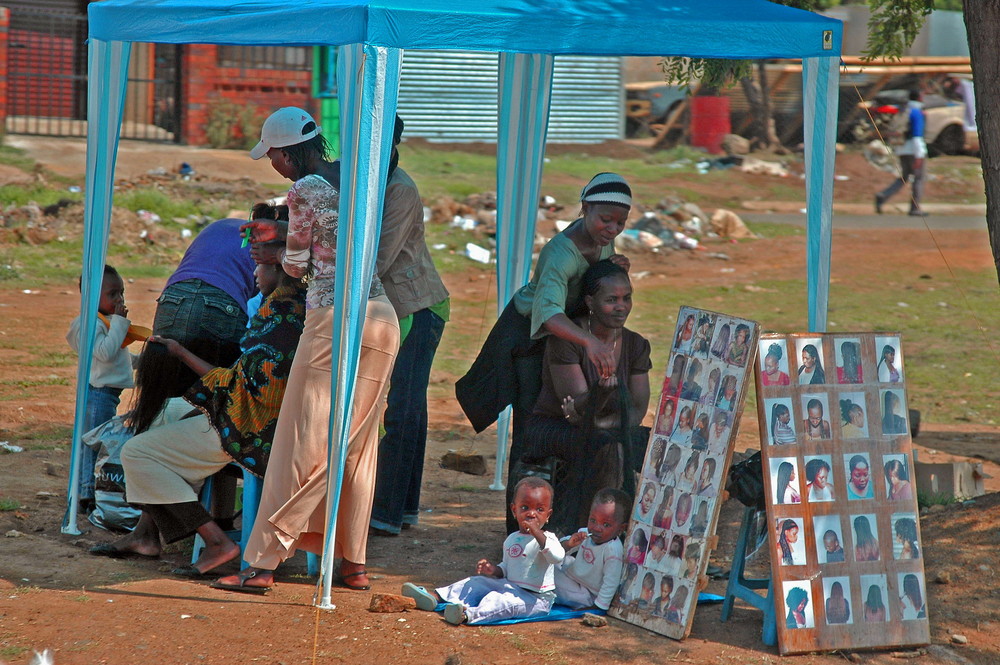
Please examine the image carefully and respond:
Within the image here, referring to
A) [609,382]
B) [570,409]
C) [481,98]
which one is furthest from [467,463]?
[481,98]

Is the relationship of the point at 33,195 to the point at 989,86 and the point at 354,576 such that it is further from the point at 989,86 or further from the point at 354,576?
the point at 989,86

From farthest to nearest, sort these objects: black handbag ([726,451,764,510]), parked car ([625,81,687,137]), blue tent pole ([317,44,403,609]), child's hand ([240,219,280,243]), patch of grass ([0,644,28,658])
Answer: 1. parked car ([625,81,687,137])
2. child's hand ([240,219,280,243])
3. black handbag ([726,451,764,510])
4. blue tent pole ([317,44,403,609])
5. patch of grass ([0,644,28,658])

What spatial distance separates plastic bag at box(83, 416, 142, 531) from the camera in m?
4.94

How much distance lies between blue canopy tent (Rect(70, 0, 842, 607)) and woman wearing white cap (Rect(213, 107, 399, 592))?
0.20 metres

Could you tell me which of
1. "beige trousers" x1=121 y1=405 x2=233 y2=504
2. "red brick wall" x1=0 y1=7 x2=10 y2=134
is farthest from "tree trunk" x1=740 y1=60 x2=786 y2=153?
"beige trousers" x1=121 y1=405 x2=233 y2=504

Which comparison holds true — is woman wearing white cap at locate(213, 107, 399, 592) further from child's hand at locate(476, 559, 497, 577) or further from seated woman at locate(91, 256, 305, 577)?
child's hand at locate(476, 559, 497, 577)

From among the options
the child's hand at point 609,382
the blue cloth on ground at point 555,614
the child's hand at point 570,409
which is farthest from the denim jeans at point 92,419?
the child's hand at point 609,382

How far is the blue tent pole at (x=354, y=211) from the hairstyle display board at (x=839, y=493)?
146cm

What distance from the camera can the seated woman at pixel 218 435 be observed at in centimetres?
450

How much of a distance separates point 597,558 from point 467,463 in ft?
8.58

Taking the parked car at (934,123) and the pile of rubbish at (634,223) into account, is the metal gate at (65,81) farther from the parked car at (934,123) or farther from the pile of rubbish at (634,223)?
the parked car at (934,123)

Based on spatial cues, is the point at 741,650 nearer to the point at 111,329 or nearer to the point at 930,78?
the point at 111,329

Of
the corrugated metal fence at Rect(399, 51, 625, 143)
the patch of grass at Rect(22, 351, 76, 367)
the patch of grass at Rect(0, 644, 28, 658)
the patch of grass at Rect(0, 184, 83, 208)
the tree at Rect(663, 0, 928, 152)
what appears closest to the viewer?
the patch of grass at Rect(0, 644, 28, 658)

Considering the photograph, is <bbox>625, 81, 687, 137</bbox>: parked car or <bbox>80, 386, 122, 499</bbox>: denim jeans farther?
<bbox>625, 81, 687, 137</bbox>: parked car
